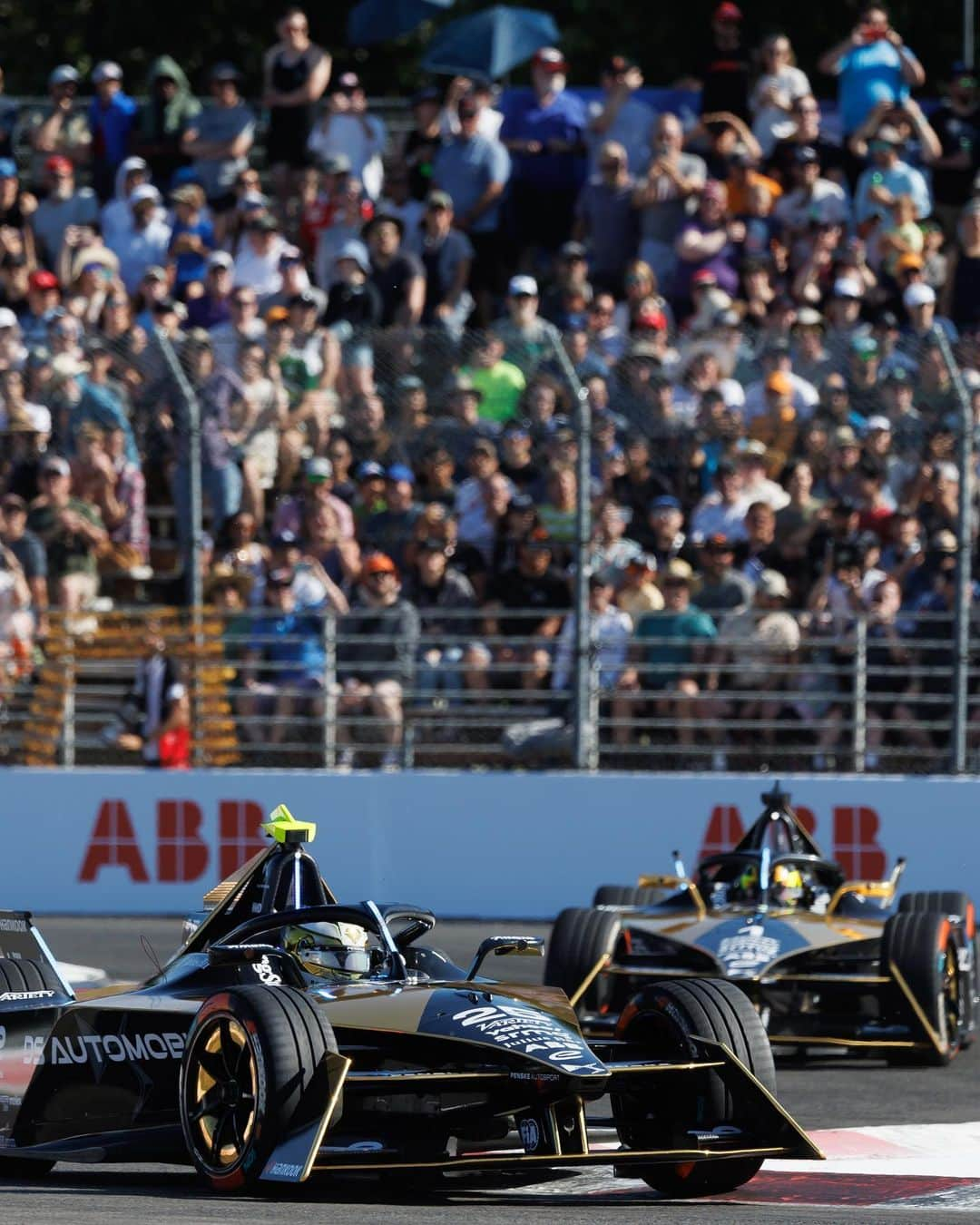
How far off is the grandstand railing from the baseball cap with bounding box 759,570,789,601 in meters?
0.29

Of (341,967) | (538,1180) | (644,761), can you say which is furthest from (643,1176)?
(644,761)

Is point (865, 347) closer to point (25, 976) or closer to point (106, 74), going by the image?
point (106, 74)

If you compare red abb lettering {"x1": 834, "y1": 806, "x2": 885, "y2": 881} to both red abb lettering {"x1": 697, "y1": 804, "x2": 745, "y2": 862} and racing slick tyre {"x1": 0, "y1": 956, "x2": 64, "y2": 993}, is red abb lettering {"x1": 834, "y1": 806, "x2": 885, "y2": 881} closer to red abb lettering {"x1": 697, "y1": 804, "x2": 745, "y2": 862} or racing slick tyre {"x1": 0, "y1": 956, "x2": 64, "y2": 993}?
red abb lettering {"x1": 697, "y1": 804, "x2": 745, "y2": 862}

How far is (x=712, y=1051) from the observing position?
24.1ft

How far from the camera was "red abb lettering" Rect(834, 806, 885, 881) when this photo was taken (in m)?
16.0

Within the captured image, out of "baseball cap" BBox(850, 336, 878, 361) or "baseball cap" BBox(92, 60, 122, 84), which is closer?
"baseball cap" BBox(850, 336, 878, 361)

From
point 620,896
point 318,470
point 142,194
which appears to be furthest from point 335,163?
point 620,896

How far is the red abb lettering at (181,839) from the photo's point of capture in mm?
16609

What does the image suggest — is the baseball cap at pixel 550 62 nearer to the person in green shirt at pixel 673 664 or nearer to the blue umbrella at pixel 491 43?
the blue umbrella at pixel 491 43

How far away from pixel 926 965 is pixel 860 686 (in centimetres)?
473

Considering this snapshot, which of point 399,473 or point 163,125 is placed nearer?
point 399,473

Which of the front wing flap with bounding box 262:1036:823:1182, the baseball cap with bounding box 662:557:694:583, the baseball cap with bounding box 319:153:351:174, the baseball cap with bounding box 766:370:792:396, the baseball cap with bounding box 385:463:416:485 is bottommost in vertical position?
the front wing flap with bounding box 262:1036:823:1182

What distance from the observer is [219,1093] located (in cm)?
708

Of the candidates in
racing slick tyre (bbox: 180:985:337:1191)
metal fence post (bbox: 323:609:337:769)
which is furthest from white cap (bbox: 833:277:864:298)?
racing slick tyre (bbox: 180:985:337:1191)
